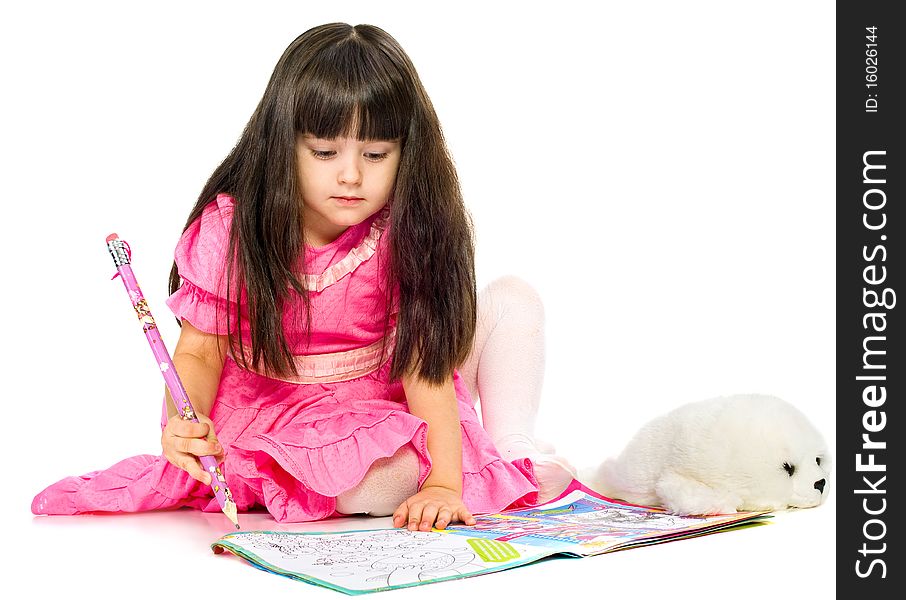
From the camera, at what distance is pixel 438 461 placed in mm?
1438

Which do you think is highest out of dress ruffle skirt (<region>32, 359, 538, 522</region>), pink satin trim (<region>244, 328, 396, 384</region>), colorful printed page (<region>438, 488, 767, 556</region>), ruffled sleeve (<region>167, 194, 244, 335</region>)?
ruffled sleeve (<region>167, 194, 244, 335</region>)

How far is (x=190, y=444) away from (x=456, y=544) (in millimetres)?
293

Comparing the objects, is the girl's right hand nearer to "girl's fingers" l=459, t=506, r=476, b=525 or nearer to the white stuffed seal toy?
"girl's fingers" l=459, t=506, r=476, b=525

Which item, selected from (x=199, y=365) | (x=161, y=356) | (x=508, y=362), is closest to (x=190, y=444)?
(x=161, y=356)

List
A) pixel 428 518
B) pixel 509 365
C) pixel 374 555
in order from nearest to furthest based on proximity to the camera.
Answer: pixel 374 555 < pixel 428 518 < pixel 509 365

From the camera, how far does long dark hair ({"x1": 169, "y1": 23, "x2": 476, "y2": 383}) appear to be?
1367 millimetres

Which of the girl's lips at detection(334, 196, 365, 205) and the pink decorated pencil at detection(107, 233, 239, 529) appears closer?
the pink decorated pencil at detection(107, 233, 239, 529)

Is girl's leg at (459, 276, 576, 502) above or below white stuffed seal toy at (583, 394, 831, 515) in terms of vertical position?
above

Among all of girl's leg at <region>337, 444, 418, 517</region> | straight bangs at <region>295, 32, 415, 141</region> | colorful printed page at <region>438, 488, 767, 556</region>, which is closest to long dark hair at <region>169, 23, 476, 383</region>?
straight bangs at <region>295, 32, 415, 141</region>

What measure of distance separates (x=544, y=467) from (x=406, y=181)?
410 millimetres

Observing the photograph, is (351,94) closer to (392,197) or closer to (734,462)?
(392,197)

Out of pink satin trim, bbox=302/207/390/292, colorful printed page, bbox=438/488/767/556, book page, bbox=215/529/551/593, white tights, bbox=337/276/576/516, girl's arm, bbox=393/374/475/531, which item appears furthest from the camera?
white tights, bbox=337/276/576/516

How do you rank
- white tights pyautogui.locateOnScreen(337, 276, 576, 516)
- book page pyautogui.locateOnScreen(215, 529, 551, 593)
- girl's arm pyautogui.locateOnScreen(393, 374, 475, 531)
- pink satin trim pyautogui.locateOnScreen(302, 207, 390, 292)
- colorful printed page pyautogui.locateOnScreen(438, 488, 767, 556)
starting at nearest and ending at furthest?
book page pyautogui.locateOnScreen(215, 529, 551, 593) → colorful printed page pyautogui.locateOnScreen(438, 488, 767, 556) → girl's arm pyautogui.locateOnScreen(393, 374, 475, 531) → pink satin trim pyautogui.locateOnScreen(302, 207, 390, 292) → white tights pyautogui.locateOnScreen(337, 276, 576, 516)

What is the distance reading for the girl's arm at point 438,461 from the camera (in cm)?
135
